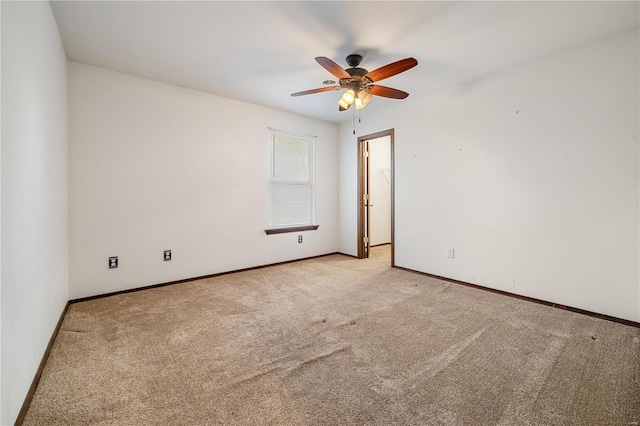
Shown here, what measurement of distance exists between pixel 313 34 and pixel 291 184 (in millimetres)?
2466

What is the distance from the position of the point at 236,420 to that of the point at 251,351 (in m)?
0.62

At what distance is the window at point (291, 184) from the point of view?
4.36 meters

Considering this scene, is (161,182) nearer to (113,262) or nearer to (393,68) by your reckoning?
(113,262)

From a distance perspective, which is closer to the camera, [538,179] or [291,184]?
[538,179]

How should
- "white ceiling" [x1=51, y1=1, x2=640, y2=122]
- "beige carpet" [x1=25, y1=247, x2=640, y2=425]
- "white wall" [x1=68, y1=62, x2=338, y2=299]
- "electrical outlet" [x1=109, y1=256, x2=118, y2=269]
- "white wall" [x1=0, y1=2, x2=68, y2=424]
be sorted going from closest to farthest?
"white wall" [x1=0, y1=2, x2=68, y2=424] → "beige carpet" [x1=25, y1=247, x2=640, y2=425] → "white ceiling" [x1=51, y1=1, x2=640, y2=122] → "white wall" [x1=68, y1=62, x2=338, y2=299] → "electrical outlet" [x1=109, y1=256, x2=118, y2=269]

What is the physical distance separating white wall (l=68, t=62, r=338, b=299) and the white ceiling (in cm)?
38

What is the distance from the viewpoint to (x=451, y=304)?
9.09 feet

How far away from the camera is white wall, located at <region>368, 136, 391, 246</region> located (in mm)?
5984

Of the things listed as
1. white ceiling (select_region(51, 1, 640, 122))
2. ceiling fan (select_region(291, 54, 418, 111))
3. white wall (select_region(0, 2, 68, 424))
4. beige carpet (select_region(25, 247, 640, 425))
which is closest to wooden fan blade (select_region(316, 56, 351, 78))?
ceiling fan (select_region(291, 54, 418, 111))

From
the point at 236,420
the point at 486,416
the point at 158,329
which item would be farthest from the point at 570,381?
the point at 158,329

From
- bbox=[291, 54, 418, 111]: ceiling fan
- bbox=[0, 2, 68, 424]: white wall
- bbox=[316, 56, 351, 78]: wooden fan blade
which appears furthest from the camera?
bbox=[291, 54, 418, 111]: ceiling fan

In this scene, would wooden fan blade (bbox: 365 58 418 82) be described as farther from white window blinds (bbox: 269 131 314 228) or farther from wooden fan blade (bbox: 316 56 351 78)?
white window blinds (bbox: 269 131 314 228)

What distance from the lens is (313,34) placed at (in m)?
2.34

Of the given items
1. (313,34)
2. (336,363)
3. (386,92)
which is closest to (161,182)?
(313,34)
